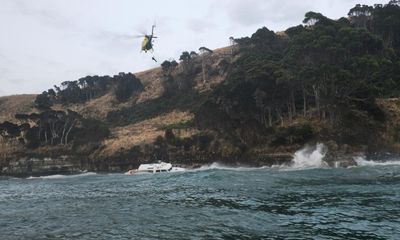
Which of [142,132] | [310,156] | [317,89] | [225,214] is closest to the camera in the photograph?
[225,214]

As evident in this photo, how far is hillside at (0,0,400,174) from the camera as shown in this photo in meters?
75.4

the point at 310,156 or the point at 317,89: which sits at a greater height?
the point at 317,89

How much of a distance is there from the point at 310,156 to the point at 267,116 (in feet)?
73.1

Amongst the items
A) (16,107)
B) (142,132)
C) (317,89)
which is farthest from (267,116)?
(16,107)

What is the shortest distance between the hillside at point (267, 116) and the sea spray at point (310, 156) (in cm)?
122

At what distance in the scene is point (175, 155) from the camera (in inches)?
3629

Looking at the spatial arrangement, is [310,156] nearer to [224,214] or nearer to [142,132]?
[224,214]

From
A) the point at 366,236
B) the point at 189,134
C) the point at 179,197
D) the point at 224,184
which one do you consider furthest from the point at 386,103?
the point at 366,236

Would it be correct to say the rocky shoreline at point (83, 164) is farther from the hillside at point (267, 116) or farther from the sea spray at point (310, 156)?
the sea spray at point (310, 156)

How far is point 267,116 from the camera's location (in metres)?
92.4

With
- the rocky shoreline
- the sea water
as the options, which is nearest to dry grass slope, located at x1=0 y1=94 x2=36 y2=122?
the rocky shoreline

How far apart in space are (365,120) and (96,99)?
117851mm

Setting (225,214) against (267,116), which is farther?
(267,116)

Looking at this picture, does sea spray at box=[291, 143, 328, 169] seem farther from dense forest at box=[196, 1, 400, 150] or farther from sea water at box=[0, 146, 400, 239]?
sea water at box=[0, 146, 400, 239]
